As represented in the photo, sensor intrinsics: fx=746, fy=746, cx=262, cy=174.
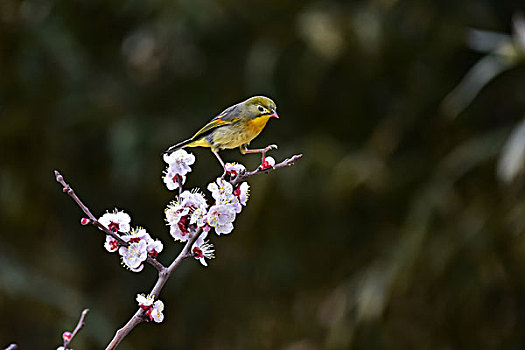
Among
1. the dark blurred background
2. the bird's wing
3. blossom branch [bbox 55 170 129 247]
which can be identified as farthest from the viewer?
the dark blurred background

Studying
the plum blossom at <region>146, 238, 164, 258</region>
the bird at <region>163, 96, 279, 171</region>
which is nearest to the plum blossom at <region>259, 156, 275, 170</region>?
A: the bird at <region>163, 96, 279, 171</region>

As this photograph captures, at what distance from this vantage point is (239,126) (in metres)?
0.74

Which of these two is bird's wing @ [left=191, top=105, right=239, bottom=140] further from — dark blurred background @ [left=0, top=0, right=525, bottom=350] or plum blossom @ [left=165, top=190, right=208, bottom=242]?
dark blurred background @ [left=0, top=0, right=525, bottom=350]

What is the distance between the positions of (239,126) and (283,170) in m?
2.24

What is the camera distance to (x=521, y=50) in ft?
7.29

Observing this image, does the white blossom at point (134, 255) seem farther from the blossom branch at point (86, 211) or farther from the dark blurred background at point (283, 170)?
the dark blurred background at point (283, 170)

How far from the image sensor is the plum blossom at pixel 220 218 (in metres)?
0.66

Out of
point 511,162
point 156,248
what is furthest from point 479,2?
point 156,248

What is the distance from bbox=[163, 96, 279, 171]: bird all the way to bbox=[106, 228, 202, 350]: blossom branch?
0.09m

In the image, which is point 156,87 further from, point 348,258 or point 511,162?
point 511,162

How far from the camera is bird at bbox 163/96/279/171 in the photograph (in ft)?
2.33

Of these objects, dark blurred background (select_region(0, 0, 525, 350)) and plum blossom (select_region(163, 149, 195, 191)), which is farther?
dark blurred background (select_region(0, 0, 525, 350))

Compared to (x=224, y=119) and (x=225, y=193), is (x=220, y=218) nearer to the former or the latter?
(x=225, y=193)

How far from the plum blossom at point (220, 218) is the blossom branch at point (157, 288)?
17 mm
